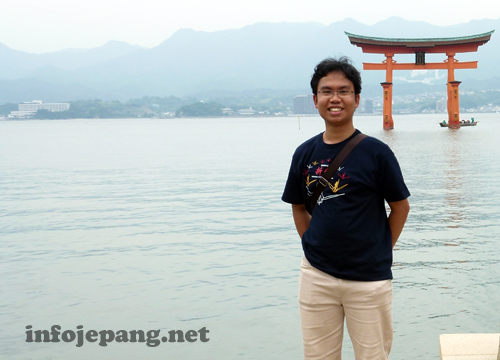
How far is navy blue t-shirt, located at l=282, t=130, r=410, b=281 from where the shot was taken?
8.54 feet

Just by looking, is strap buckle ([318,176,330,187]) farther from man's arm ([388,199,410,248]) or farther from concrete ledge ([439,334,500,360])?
concrete ledge ([439,334,500,360])

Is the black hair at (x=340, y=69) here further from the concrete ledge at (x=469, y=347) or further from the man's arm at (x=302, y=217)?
the concrete ledge at (x=469, y=347)

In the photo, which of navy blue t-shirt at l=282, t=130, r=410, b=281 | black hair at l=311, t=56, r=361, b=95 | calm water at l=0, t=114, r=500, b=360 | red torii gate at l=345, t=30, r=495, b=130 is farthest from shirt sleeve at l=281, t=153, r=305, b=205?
red torii gate at l=345, t=30, r=495, b=130

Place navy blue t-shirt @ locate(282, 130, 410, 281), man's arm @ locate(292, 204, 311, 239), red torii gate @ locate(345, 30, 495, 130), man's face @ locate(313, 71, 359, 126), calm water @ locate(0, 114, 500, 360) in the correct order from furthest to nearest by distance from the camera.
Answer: red torii gate @ locate(345, 30, 495, 130), calm water @ locate(0, 114, 500, 360), man's arm @ locate(292, 204, 311, 239), man's face @ locate(313, 71, 359, 126), navy blue t-shirt @ locate(282, 130, 410, 281)

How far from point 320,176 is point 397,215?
16.7 inches

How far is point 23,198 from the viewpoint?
51.4 ft

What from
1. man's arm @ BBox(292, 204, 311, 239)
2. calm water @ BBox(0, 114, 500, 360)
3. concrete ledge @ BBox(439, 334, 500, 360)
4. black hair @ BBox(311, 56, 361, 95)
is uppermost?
black hair @ BBox(311, 56, 361, 95)

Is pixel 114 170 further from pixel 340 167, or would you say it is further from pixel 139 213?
pixel 340 167

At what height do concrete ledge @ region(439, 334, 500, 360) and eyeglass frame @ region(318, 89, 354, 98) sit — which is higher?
eyeglass frame @ region(318, 89, 354, 98)

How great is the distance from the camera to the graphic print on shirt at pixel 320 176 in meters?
2.61

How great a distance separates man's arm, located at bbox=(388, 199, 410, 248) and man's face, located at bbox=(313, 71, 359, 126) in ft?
1.43

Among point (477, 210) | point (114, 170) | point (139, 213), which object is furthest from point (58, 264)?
point (114, 170)

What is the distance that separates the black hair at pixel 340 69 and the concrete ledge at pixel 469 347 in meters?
1.75


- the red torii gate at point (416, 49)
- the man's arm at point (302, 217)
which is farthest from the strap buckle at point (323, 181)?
the red torii gate at point (416, 49)
